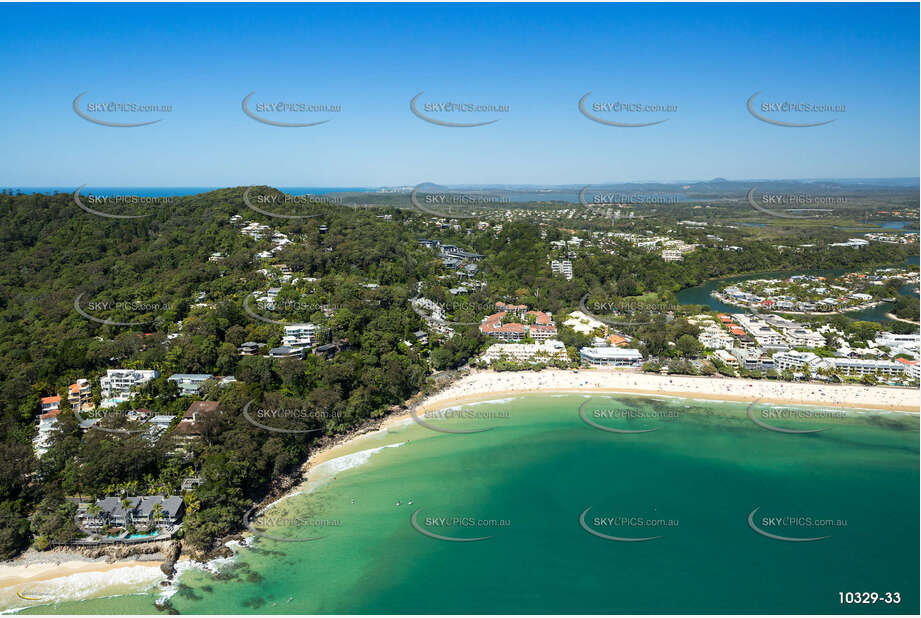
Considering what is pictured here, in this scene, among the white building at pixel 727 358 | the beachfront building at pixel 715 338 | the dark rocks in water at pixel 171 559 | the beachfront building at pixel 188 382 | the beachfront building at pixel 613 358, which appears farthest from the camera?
the beachfront building at pixel 715 338

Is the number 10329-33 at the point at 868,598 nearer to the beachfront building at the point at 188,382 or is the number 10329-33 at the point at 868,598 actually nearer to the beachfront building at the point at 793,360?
the beachfront building at the point at 793,360

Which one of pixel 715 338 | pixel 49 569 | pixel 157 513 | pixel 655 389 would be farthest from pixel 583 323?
pixel 49 569

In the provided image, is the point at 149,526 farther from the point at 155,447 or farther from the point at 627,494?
the point at 627,494

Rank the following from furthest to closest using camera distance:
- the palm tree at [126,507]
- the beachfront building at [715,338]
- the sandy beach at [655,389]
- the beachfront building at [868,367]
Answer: the beachfront building at [715,338], the beachfront building at [868,367], the sandy beach at [655,389], the palm tree at [126,507]

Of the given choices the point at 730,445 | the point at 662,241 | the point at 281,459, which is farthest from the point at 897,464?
the point at 662,241

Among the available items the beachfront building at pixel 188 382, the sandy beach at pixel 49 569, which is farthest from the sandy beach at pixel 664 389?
the sandy beach at pixel 49 569

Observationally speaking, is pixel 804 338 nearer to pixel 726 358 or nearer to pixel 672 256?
pixel 726 358
